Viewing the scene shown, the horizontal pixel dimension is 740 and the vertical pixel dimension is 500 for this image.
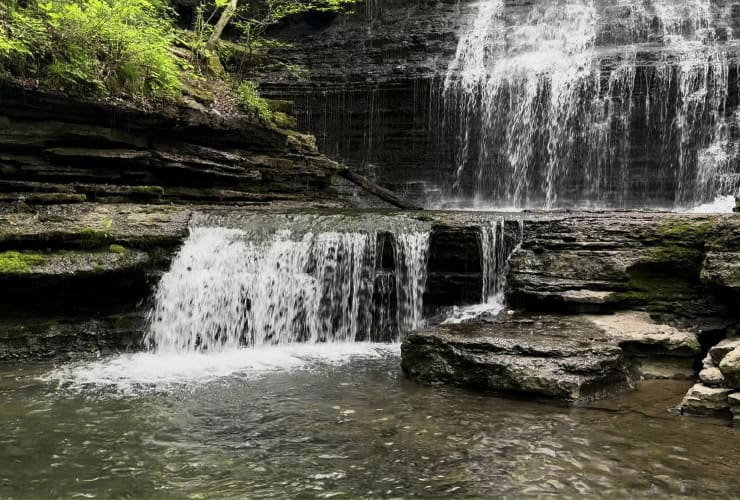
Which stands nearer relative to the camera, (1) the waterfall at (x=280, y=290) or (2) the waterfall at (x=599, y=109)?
(1) the waterfall at (x=280, y=290)

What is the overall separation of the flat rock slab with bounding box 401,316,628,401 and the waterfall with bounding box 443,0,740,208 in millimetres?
9660

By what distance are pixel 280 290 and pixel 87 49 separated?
5.71 metres

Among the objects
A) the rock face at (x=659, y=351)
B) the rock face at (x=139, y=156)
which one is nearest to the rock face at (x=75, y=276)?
the rock face at (x=139, y=156)

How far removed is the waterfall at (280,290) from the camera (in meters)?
9.06

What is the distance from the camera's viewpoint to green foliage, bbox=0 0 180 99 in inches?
375

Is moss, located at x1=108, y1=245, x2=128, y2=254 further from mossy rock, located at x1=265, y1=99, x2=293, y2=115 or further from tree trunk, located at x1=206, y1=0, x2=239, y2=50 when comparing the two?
tree trunk, located at x1=206, y1=0, x2=239, y2=50

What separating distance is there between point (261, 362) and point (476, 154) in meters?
11.6

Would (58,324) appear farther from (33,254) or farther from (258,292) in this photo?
(258,292)

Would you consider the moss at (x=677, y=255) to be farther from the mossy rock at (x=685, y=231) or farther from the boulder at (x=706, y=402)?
the boulder at (x=706, y=402)

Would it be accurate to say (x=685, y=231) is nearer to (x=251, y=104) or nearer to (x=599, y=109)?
(x=599, y=109)

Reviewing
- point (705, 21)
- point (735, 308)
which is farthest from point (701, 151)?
point (735, 308)

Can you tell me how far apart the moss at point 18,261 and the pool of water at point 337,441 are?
1704 mm

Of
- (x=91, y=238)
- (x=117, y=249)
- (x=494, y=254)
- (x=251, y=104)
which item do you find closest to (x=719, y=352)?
(x=494, y=254)

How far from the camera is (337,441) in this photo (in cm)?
490
